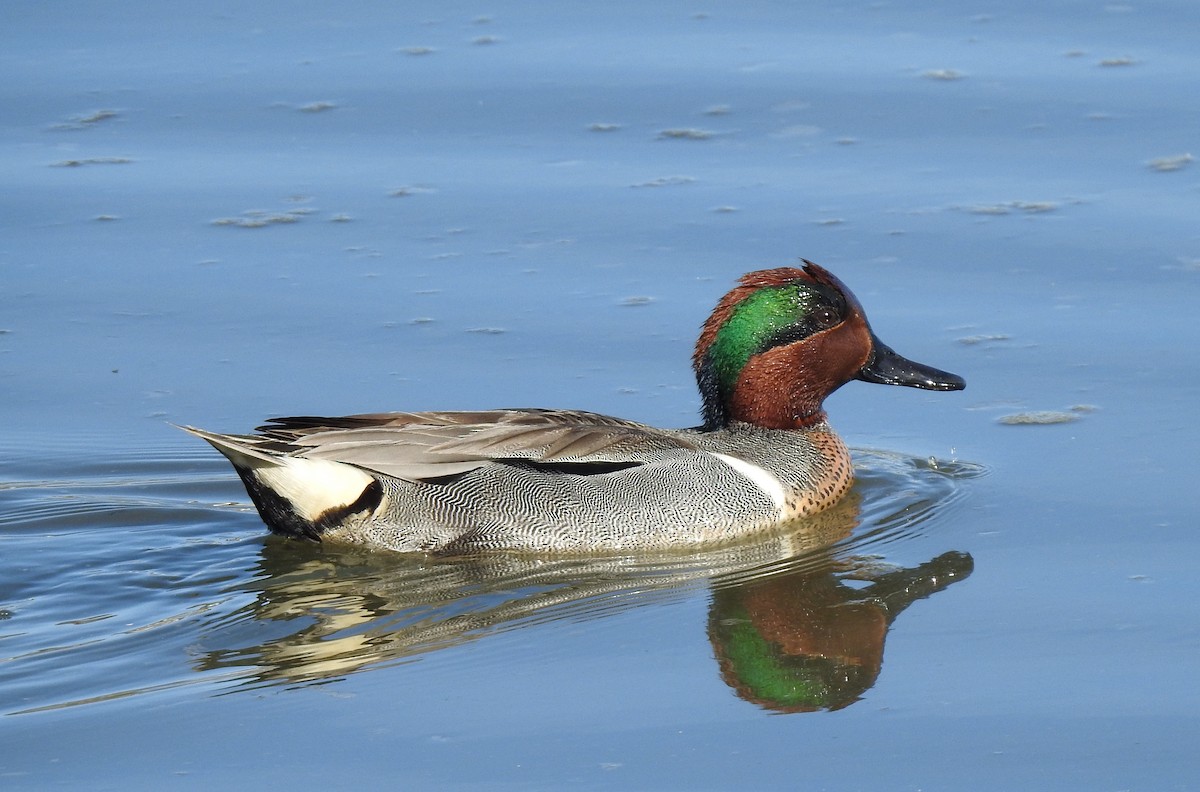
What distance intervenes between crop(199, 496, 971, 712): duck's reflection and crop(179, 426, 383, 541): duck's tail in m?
0.13

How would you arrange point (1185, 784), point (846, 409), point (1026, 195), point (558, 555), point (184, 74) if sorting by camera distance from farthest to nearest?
1. point (184, 74)
2. point (1026, 195)
3. point (846, 409)
4. point (558, 555)
5. point (1185, 784)

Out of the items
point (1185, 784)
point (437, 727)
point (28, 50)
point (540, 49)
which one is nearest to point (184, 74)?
point (28, 50)

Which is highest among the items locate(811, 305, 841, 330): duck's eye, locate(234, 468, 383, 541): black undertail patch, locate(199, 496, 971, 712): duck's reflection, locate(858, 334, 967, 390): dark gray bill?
locate(811, 305, 841, 330): duck's eye

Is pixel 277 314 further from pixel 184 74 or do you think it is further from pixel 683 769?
pixel 683 769

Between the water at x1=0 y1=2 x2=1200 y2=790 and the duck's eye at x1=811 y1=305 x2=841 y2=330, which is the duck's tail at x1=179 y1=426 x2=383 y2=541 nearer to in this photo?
the water at x1=0 y1=2 x2=1200 y2=790

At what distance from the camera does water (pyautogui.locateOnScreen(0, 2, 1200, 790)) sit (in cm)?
564

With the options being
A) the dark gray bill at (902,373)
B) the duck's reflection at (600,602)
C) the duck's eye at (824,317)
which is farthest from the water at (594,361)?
the duck's eye at (824,317)

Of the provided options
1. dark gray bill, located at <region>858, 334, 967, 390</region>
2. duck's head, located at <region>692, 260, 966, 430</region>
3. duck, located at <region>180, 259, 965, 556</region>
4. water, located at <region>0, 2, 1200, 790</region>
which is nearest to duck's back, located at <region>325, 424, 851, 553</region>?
duck, located at <region>180, 259, 965, 556</region>

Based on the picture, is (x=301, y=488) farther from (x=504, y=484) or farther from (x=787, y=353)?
(x=787, y=353)

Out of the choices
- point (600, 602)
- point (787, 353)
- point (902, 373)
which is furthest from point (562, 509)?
point (902, 373)

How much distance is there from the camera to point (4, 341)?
9086mm

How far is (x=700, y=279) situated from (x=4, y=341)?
11.0 ft

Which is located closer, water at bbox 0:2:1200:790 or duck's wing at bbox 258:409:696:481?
water at bbox 0:2:1200:790

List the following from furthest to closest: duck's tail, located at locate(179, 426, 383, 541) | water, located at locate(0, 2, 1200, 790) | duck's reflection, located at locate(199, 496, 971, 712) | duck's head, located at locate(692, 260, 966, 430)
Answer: duck's head, located at locate(692, 260, 966, 430) < duck's tail, located at locate(179, 426, 383, 541) < duck's reflection, located at locate(199, 496, 971, 712) < water, located at locate(0, 2, 1200, 790)
